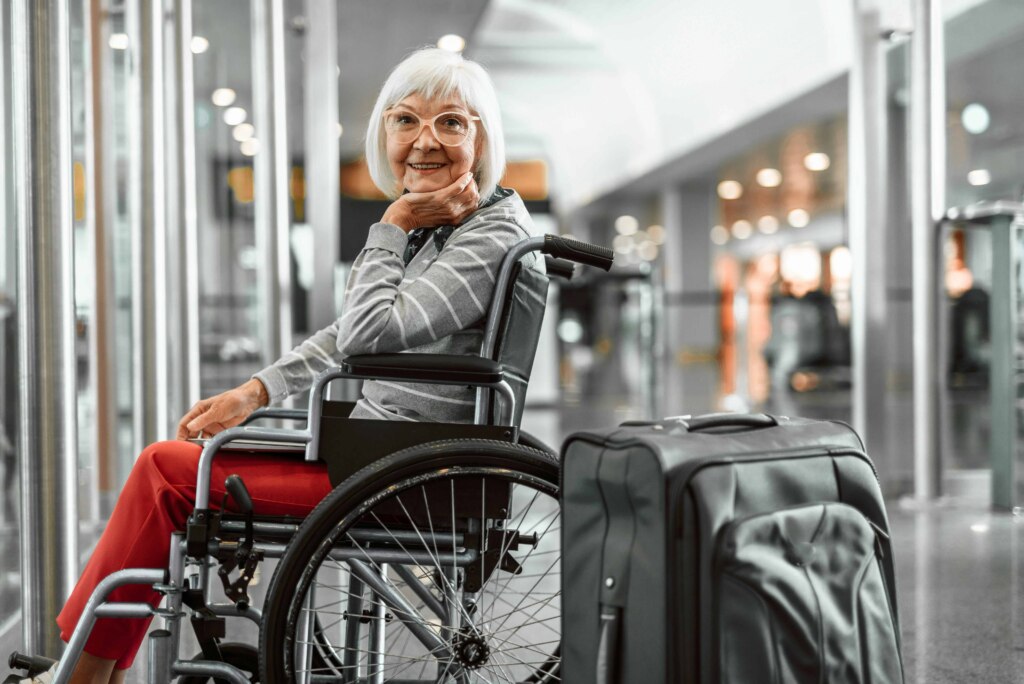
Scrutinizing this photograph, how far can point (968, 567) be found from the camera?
3809 mm

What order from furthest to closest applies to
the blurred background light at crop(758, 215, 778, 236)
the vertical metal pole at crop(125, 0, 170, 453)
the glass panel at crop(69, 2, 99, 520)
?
the blurred background light at crop(758, 215, 778, 236), the glass panel at crop(69, 2, 99, 520), the vertical metal pole at crop(125, 0, 170, 453)

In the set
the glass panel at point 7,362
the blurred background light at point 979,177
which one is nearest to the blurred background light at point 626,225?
the blurred background light at point 979,177

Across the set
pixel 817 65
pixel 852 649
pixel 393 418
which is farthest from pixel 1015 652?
pixel 817 65

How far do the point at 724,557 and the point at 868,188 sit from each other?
15.6ft

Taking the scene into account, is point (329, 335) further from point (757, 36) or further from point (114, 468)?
point (757, 36)

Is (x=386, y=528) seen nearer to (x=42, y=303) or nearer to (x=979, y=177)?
(x=42, y=303)

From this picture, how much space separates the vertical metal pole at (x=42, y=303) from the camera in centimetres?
234

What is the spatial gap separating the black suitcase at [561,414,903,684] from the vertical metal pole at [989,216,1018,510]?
3.74 meters

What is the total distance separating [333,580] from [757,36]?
349 inches

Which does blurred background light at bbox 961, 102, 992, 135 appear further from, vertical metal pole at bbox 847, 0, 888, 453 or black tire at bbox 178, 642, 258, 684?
black tire at bbox 178, 642, 258, 684

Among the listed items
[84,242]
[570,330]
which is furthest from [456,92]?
[570,330]

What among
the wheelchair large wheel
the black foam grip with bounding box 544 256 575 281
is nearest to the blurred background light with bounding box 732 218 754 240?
the black foam grip with bounding box 544 256 575 281

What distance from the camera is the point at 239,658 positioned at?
199 centimetres

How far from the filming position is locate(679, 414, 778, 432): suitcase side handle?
163 cm
